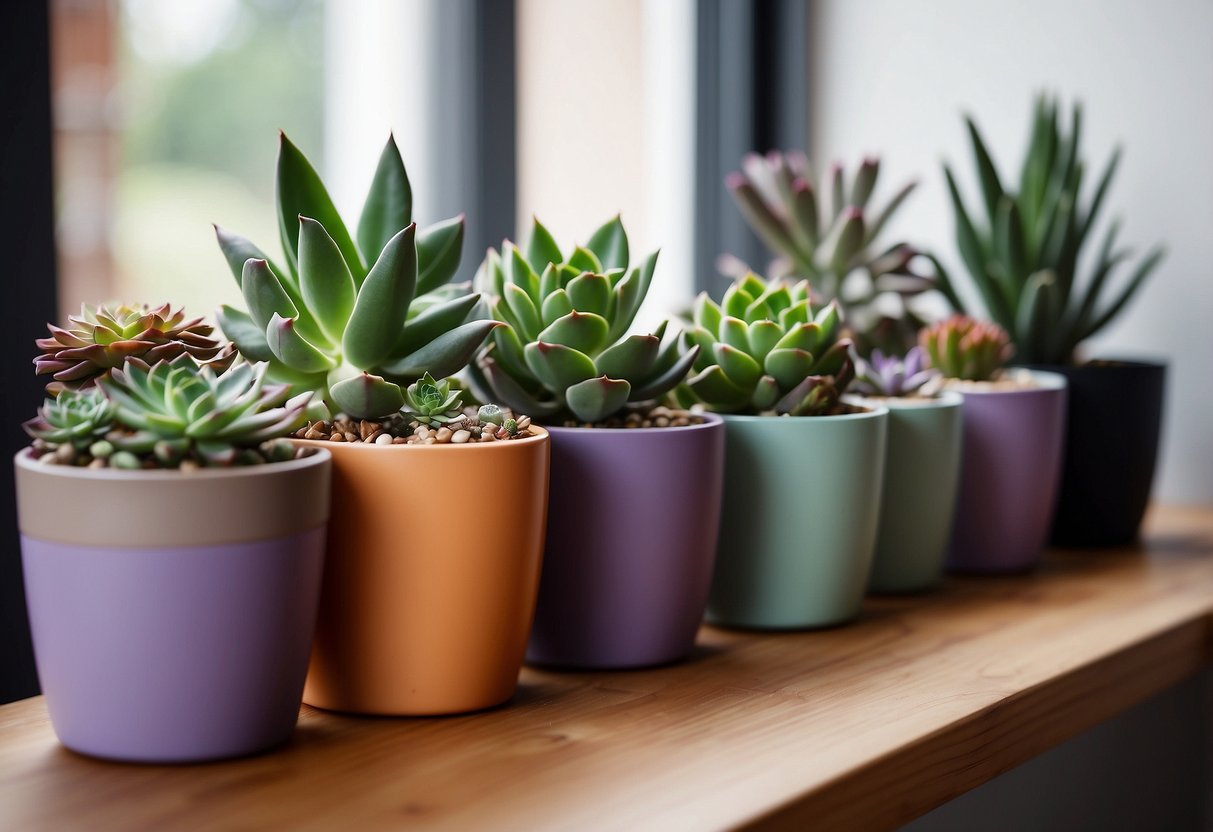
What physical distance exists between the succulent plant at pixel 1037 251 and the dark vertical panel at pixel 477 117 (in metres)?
0.41

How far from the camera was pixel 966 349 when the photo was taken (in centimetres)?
106

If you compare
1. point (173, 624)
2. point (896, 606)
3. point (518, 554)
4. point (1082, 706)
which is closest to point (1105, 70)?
point (896, 606)

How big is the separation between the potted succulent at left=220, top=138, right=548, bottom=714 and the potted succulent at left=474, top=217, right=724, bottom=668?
0.15 ft

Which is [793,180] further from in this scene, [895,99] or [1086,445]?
[895,99]

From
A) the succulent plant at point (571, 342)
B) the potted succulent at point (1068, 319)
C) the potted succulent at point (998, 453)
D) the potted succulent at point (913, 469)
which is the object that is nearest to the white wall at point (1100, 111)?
the potted succulent at point (1068, 319)

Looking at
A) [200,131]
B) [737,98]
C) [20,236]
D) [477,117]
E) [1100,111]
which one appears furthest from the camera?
[200,131]

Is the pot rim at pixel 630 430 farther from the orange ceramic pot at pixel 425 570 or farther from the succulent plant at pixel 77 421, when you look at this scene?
the succulent plant at pixel 77 421

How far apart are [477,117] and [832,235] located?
0.35 m

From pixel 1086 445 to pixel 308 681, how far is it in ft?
2.49

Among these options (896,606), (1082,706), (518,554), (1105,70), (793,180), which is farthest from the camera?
(1105,70)

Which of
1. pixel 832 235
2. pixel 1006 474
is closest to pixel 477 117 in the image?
pixel 832 235

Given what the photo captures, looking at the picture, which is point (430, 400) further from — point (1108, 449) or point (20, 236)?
point (1108, 449)

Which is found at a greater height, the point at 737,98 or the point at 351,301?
the point at 737,98

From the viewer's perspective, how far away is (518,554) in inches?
25.3
